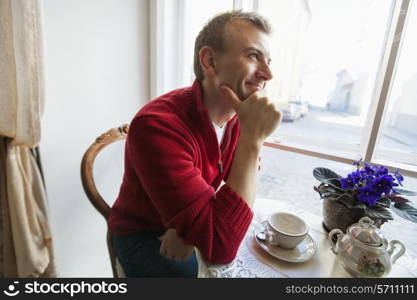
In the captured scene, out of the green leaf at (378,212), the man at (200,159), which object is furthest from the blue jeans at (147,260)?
the green leaf at (378,212)

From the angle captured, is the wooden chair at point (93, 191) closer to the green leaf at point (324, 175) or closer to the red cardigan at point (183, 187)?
the red cardigan at point (183, 187)

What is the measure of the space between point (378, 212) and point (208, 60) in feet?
2.19

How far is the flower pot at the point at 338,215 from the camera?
0.74 m

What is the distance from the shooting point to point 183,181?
61 cm

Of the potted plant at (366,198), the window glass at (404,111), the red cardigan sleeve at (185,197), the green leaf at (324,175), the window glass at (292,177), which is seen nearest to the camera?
the red cardigan sleeve at (185,197)

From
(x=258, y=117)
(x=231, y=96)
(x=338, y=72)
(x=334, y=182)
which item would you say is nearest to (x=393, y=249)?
(x=334, y=182)

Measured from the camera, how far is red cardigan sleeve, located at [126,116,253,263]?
1.96 feet

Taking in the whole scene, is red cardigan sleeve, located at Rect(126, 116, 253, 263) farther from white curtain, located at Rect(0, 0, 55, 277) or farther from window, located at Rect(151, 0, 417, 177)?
window, located at Rect(151, 0, 417, 177)

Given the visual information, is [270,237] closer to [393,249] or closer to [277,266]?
[277,266]

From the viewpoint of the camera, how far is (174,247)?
68cm

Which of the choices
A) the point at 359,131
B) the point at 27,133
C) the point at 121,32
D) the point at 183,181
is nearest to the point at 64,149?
the point at 27,133

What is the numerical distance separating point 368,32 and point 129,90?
3.76 feet

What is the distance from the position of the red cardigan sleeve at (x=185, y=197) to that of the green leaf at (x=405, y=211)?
1.44 ft

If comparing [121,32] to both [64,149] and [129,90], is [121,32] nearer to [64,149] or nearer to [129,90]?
[129,90]
